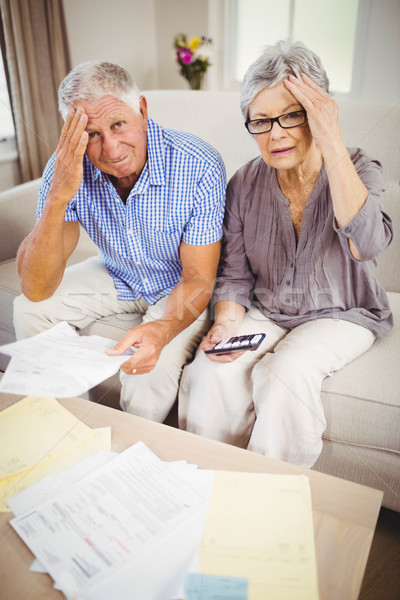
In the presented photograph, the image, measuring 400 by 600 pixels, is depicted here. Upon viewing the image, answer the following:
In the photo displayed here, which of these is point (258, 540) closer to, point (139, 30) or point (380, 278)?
point (380, 278)

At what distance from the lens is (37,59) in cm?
116

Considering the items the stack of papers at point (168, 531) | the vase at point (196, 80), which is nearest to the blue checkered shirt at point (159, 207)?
the stack of papers at point (168, 531)

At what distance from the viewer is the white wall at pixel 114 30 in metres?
1.04

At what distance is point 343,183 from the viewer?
80 centimetres

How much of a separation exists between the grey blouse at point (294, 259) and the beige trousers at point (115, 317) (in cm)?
14

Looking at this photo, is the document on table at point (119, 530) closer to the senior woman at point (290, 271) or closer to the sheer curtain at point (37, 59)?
the senior woman at point (290, 271)

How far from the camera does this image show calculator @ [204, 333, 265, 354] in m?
0.83

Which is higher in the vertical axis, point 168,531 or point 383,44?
point 383,44

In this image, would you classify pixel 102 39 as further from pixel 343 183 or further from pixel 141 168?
pixel 343 183

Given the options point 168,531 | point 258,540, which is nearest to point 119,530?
point 168,531

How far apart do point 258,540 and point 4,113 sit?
3.85 ft

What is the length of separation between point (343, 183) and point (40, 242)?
0.60 metres

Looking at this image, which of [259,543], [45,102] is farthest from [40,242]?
[259,543]

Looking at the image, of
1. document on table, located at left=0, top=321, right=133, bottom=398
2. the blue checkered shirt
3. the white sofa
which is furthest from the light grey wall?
document on table, located at left=0, top=321, right=133, bottom=398
